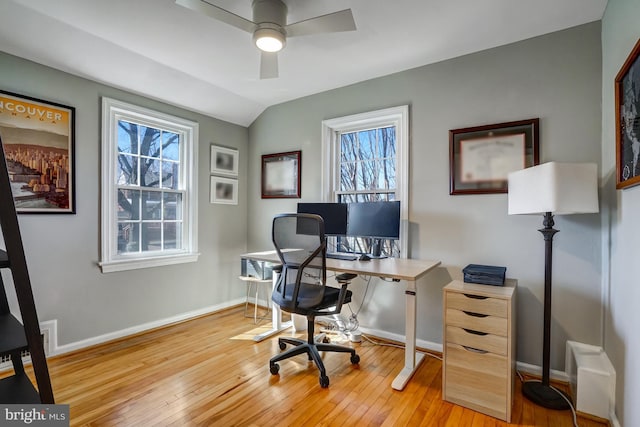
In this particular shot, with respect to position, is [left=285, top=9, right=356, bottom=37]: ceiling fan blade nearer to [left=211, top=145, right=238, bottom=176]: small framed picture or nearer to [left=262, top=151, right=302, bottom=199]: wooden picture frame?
[left=262, top=151, right=302, bottom=199]: wooden picture frame

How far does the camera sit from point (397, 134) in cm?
298

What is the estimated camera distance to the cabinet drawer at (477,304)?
6.19ft

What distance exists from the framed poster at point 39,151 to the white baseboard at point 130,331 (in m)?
1.09

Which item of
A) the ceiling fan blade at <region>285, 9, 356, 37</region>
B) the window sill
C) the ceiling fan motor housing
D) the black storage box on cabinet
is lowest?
the window sill

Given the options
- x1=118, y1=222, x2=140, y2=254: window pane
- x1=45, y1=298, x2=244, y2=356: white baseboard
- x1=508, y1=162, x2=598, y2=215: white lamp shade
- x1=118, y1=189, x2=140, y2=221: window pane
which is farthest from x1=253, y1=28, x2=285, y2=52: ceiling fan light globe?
x1=45, y1=298, x2=244, y2=356: white baseboard

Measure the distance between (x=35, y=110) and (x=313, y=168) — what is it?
7.84 feet

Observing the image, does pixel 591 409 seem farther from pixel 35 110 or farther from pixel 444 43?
pixel 35 110

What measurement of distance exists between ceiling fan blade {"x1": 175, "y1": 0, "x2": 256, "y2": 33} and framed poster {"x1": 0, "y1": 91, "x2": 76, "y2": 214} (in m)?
1.63

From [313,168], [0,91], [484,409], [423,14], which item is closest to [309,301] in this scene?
[484,409]

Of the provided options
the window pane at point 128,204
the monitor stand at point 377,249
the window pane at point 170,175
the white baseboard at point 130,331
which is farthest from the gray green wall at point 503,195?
the window pane at point 128,204

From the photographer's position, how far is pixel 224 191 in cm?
388

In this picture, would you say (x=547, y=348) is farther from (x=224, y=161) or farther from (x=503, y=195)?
(x=224, y=161)

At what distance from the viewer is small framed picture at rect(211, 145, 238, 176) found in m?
3.77

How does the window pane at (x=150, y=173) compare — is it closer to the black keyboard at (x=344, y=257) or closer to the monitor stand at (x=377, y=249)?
the black keyboard at (x=344, y=257)
